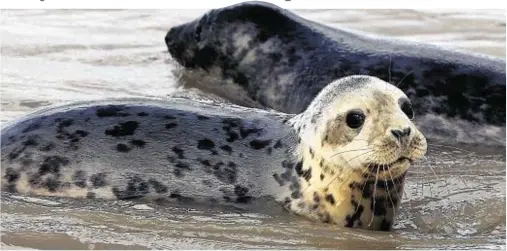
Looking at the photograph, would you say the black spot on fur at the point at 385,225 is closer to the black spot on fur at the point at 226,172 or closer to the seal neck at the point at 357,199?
the seal neck at the point at 357,199

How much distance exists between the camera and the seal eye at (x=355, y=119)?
4.83 meters

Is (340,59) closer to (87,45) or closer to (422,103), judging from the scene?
(422,103)

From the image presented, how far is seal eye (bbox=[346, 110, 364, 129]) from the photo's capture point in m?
4.83

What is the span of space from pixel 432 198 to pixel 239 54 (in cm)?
250

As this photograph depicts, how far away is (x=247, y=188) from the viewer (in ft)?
16.5

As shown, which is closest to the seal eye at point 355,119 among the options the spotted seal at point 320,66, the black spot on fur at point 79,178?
the black spot on fur at point 79,178

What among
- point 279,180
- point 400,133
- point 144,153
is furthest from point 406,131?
point 144,153

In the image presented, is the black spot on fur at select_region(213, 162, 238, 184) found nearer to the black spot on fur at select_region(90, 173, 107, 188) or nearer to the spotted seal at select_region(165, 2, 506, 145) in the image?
the black spot on fur at select_region(90, 173, 107, 188)

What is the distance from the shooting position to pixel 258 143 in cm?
515

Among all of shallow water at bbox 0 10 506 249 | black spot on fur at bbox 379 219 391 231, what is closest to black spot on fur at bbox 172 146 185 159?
shallow water at bbox 0 10 506 249

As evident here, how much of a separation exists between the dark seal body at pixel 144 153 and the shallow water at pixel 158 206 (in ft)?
0.28

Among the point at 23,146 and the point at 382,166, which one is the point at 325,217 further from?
the point at 23,146

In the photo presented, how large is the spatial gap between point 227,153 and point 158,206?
1.20 ft

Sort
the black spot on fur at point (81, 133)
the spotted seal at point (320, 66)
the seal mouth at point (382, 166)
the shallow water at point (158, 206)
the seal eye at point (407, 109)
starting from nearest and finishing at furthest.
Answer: the shallow water at point (158, 206) < the seal mouth at point (382, 166) < the seal eye at point (407, 109) < the black spot on fur at point (81, 133) < the spotted seal at point (320, 66)
